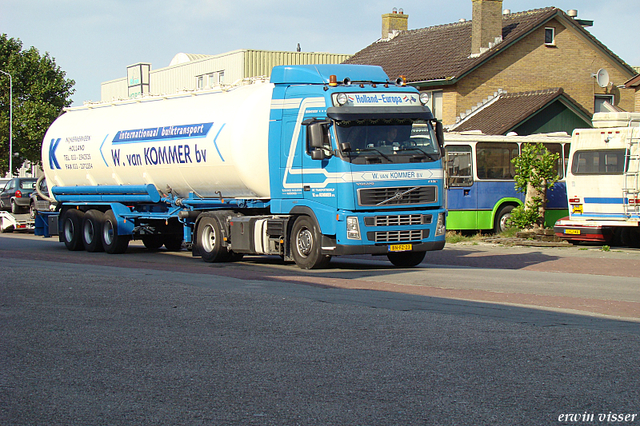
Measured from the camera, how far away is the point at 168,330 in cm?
854

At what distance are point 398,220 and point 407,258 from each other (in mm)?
2004

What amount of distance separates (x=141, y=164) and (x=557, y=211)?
13748 mm

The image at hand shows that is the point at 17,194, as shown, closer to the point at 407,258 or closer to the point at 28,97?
the point at 407,258

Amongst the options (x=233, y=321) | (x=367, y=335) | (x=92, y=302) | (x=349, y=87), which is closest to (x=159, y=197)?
(x=349, y=87)

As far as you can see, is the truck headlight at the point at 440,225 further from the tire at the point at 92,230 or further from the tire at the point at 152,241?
the tire at the point at 92,230

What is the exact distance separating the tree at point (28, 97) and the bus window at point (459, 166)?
42243 mm

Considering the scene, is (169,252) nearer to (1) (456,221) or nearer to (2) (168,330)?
(1) (456,221)

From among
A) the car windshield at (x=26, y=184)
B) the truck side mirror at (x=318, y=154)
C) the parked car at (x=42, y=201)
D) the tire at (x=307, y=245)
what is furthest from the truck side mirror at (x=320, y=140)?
the car windshield at (x=26, y=184)

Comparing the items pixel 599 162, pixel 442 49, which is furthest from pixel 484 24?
pixel 599 162

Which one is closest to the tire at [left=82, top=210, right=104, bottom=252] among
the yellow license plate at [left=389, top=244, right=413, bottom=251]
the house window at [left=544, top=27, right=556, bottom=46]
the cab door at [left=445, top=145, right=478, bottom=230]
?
the yellow license plate at [left=389, top=244, right=413, bottom=251]

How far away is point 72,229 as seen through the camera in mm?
22562

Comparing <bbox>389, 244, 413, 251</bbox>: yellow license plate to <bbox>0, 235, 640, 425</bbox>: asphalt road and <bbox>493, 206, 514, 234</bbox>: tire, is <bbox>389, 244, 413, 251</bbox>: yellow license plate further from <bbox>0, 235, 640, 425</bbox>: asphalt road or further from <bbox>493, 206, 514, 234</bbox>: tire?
<bbox>493, 206, 514, 234</bbox>: tire

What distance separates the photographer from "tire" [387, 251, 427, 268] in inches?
668

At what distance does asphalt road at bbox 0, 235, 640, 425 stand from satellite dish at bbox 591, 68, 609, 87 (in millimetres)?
30729
